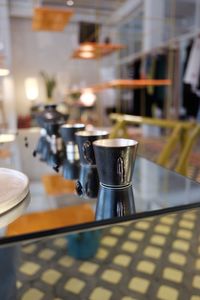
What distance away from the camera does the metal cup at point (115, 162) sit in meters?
0.47

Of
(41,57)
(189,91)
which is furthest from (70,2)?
(41,57)

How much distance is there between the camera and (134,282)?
0.60m

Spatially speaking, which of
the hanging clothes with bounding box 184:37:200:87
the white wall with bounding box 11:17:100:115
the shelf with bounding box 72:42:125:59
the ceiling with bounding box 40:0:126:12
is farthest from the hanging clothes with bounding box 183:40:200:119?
the white wall with bounding box 11:17:100:115

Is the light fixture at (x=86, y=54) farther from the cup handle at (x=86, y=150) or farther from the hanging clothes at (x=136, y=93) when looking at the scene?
the cup handle at (x=86, y=150)

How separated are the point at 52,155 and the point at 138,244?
379 mm

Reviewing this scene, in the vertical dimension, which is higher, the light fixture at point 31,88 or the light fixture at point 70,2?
the light fixture at point 70,2

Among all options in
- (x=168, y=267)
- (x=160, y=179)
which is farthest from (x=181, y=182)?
(x=168, y=267)

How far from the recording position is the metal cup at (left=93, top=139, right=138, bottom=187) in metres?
0.47

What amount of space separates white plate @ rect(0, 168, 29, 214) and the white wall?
496cm

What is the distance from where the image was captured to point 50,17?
2.39 metres

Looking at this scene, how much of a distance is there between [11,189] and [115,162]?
19 centimetres

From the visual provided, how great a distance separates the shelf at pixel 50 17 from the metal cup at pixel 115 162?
82.2 inches

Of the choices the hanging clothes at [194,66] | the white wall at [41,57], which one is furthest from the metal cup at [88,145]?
the white wall at [41,57]

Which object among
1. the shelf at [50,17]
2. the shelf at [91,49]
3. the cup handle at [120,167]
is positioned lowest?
the cup handle at [120,167]
